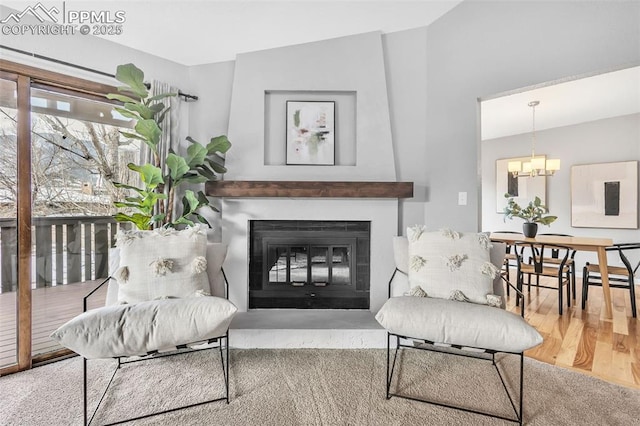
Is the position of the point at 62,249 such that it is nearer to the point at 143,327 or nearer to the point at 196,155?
the point at 196,155

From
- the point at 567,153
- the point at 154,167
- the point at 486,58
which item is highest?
the point at 486,58

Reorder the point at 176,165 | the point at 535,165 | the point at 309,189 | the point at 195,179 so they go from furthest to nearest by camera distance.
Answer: the point at 535,165 < the point at 309,189 < the point at 195,179 < the point at 176,165

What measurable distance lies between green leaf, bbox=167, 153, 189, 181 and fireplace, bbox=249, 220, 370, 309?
0.77m

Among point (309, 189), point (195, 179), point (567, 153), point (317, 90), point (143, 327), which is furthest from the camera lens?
point (567, 153)

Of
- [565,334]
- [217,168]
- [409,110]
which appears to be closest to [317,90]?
[409,110]

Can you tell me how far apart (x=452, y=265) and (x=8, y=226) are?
3.02 meters

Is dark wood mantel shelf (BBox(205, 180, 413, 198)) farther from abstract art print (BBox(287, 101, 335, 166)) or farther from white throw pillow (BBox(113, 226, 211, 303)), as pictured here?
white throw pillow (BBox(113, 226, 211, 303))

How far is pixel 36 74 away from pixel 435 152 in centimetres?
317

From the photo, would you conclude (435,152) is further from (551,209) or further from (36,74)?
(551,209)

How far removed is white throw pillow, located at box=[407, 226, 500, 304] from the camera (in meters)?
1.98

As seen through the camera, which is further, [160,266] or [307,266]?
[307,266]

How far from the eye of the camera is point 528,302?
11.9 ft

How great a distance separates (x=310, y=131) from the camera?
297 centimetres


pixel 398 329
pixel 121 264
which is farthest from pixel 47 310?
pixel 398 329
